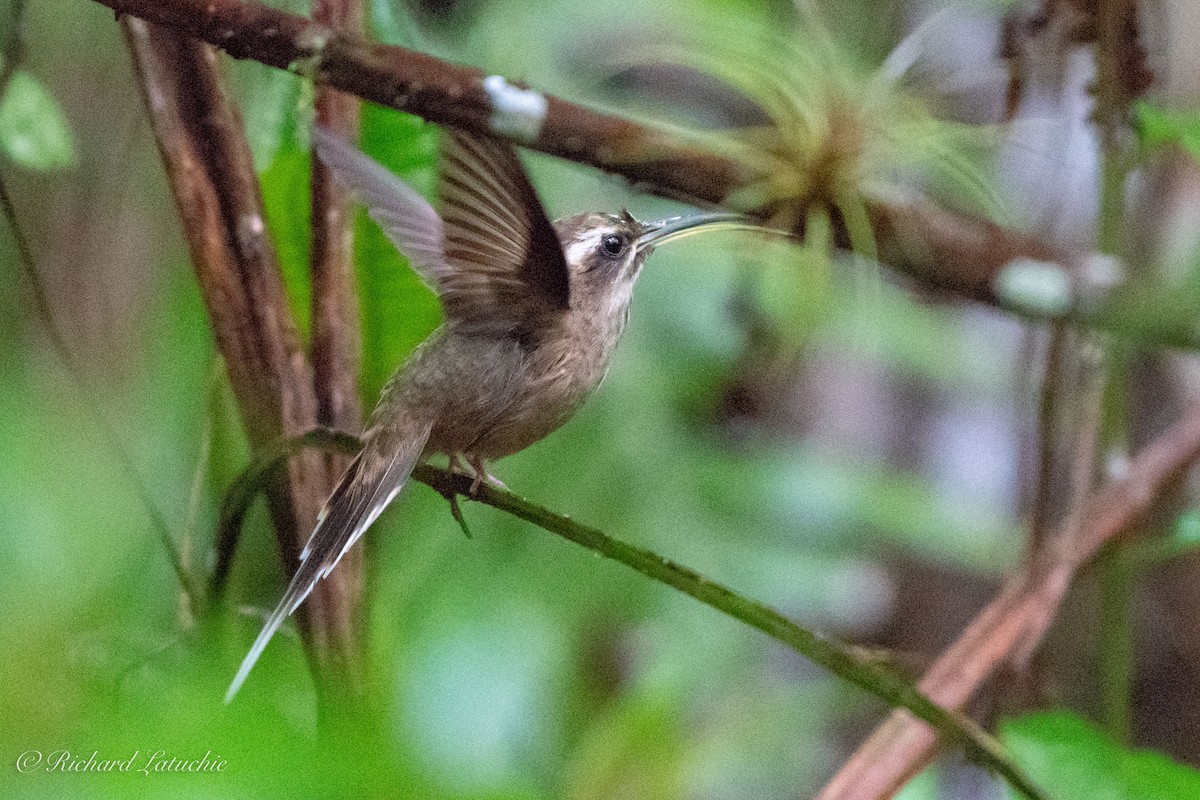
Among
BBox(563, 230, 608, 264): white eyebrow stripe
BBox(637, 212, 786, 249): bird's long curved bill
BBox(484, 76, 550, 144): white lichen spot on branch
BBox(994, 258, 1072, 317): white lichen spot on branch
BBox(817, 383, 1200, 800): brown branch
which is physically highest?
BBox(484, 76, 550, 144): white lichen spot on branch

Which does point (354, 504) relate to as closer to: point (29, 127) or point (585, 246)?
point (585, 246)

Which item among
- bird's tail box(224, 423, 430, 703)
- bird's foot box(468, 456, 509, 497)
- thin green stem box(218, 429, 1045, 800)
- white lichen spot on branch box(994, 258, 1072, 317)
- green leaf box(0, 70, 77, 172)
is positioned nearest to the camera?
thin green stem box(218, 429, 1045, 800)

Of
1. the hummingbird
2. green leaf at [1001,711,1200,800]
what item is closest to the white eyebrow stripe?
the hummingbird

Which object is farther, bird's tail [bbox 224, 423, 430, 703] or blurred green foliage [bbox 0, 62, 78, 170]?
blurred green foliage [bbox 0, 62, 78, 170]

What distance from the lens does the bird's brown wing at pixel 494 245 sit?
879 millimetres

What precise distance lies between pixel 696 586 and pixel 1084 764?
57 centimetres

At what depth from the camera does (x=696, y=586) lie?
86cm

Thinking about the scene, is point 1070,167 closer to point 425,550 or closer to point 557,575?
point 557,575

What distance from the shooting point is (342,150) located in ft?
3.19

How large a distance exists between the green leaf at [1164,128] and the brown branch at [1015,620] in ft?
1.54

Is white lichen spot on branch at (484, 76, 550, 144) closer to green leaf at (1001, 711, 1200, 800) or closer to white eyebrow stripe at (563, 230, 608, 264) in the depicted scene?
white eyebrow stripe at (563, 230, 608, 264)

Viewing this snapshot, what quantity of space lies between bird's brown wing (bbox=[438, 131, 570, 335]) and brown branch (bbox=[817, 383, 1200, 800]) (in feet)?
1.89

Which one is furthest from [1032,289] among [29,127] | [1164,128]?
[29,127]

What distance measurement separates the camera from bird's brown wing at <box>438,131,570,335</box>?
879 millimetres
